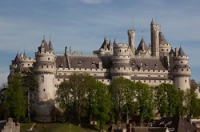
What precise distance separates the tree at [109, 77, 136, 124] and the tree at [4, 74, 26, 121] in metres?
20.9

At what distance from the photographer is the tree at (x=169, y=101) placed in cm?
13300

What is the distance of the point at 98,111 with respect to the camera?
4845 inches

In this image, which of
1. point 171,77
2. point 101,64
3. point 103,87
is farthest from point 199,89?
point 103,87

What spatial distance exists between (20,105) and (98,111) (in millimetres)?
17027

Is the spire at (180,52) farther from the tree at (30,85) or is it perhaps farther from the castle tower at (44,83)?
the tree at (30,85)

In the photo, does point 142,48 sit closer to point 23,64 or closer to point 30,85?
point 23,64

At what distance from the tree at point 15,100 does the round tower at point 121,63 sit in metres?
25.5

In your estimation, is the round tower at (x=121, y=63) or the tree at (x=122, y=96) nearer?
the tree at (x=122, y=96)

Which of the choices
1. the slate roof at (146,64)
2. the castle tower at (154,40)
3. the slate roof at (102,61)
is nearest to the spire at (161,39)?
the castle tower at (154,40)

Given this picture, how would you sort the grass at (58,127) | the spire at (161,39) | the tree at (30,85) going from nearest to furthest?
1. the grass at (58,127)
2. the tree at (30,85)
3. the spire at (161,39)

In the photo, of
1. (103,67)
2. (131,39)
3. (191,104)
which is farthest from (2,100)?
(131,39)

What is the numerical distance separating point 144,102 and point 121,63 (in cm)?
1538

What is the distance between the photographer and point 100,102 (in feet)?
408

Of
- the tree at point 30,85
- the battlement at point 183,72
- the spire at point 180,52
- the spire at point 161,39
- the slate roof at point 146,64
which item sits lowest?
the tree at point 30,85
